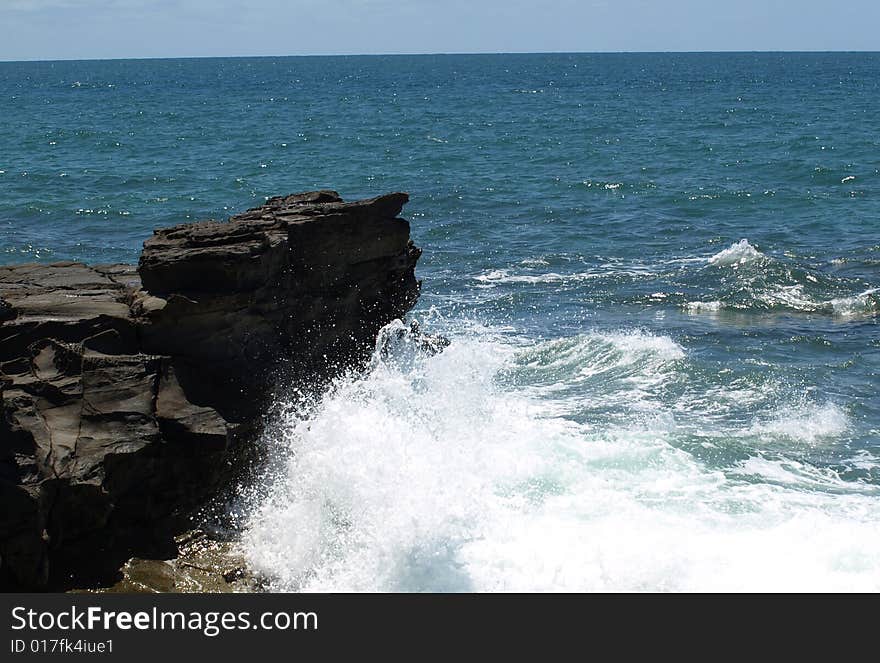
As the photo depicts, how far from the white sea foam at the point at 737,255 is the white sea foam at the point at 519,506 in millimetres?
8039

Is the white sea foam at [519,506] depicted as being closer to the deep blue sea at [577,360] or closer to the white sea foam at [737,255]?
the deep blue sea at [577,360]

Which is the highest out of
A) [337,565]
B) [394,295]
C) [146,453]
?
[394,295]

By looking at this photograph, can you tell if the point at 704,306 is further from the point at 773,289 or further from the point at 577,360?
the point at 577,360

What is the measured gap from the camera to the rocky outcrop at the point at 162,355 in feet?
27.1

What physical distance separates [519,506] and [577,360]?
208 inches

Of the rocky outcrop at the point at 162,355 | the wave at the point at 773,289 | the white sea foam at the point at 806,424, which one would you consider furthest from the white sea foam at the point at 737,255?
the rocky outcrop at the point at 162,355

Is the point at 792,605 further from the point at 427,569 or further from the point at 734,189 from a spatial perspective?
the point at 734,189

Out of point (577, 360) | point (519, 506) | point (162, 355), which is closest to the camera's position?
point (162, 355)

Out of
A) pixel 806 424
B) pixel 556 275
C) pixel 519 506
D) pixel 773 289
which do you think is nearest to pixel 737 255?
pixel 773 289

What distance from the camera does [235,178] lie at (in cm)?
3148

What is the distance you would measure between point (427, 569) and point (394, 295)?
4.52 metres

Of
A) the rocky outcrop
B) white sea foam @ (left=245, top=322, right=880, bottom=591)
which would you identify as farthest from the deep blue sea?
the rocky outcrop

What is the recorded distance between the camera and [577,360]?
1496cm

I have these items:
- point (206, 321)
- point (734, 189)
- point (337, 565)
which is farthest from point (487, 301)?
point (734, 189)
